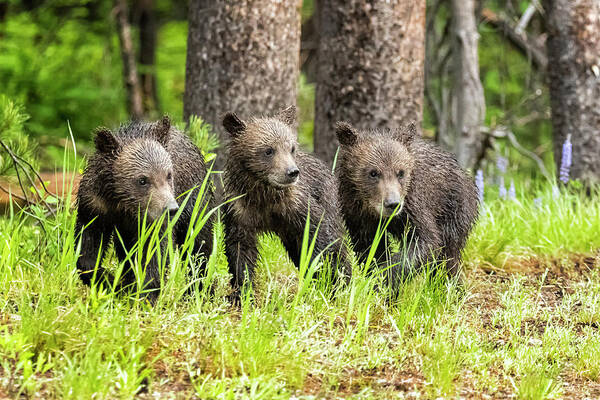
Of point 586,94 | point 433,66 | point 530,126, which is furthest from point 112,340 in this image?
point 530,126

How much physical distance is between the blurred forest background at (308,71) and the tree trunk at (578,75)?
322 mm

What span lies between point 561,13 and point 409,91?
2292 millimetres

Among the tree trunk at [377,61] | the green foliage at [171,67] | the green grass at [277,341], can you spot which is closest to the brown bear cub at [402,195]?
the green grass at [277,341]

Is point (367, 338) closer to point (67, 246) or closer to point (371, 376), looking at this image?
point (371, 376)

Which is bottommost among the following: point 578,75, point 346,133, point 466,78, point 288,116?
point 346,133

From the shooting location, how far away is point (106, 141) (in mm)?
4535

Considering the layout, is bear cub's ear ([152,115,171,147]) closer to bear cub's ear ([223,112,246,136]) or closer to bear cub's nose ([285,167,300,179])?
bear cub's ear ([223,112,246,136])

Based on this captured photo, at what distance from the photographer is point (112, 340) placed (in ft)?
12.4

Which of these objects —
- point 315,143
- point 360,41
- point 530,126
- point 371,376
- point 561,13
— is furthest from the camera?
point 530,126

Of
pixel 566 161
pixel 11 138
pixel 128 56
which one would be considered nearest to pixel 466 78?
pixel 566 161

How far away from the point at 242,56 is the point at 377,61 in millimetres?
1278

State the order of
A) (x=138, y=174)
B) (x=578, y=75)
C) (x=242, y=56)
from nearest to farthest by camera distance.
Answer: (x=138, y=174) < (x=242, y=56) < (x=578, y=75)

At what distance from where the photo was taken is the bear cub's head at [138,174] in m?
4.42

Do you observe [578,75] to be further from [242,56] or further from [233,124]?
[233,124]
